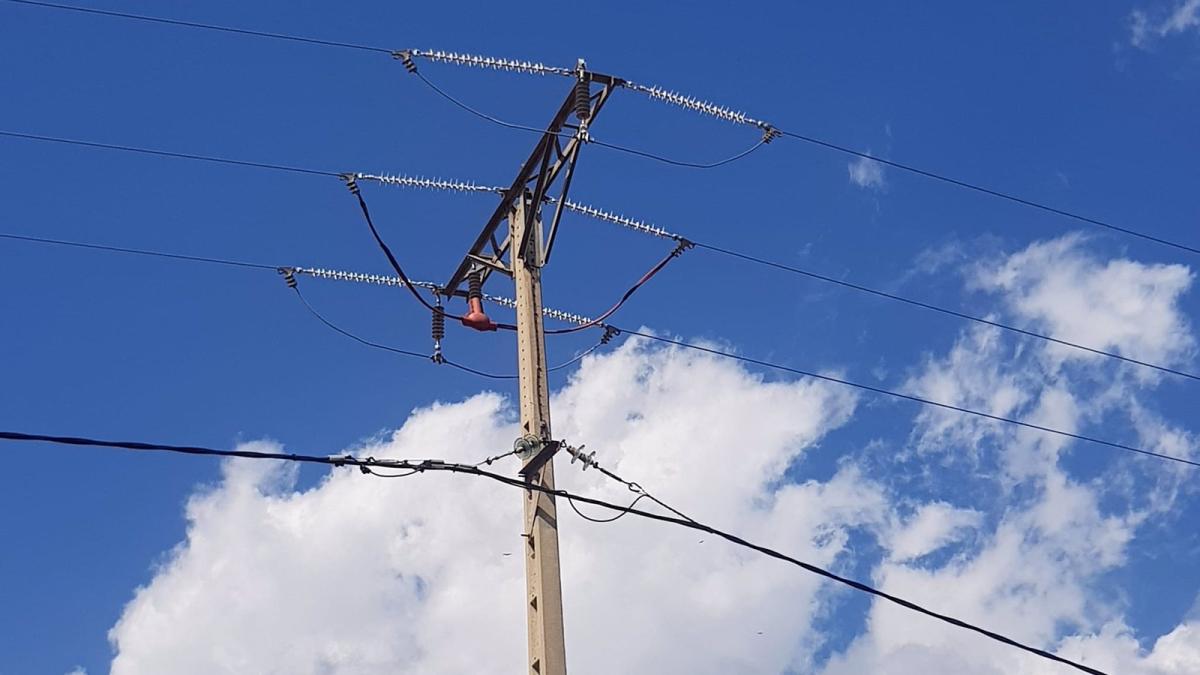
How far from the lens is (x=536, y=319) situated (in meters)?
13.3

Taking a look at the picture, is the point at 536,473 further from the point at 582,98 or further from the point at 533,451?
the point at 582,98

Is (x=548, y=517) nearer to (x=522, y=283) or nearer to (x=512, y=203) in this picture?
(x=522, y=283)

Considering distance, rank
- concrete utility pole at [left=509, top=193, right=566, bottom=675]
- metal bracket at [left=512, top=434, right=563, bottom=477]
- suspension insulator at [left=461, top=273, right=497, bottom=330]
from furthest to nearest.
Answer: suspension insulator at [left=461, top=273, right=497, bottom=330]
metal bracket at [left=512, top=434, right=563, bottom=477]
concrete utility pole at [left=509, top=193, right=566, bottom=675]

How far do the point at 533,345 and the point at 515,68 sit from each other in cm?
260

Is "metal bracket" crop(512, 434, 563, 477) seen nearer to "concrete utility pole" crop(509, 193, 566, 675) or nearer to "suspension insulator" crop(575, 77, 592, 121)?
"concrete utility pole" crop(509, 193, 566, 675)

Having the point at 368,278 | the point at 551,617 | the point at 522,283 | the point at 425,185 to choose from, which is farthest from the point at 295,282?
the point at 551,617

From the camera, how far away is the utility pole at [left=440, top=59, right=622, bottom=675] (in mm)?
11555

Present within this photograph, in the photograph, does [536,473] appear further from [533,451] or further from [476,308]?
[476,308]

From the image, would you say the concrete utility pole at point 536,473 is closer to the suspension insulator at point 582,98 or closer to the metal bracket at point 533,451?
the metal bracket at point 533,451

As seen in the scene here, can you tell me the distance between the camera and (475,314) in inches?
563

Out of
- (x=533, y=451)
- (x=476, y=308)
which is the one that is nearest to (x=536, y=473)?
(x=533, y=451)

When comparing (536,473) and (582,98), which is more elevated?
(582,98)

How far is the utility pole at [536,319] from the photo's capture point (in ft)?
37.9

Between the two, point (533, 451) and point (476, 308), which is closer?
point (533, 451)
